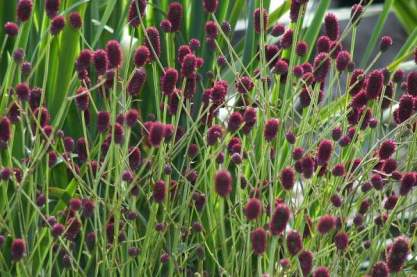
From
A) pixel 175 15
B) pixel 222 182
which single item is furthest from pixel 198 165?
pixel 222 182

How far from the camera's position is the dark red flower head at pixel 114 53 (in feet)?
4.92

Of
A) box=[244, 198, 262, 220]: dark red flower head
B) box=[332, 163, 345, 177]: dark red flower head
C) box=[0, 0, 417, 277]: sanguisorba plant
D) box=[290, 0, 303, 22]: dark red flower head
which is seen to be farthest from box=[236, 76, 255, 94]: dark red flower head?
box=[244, 198, 262, 220]: dark red flower head

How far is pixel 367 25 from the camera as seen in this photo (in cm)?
484

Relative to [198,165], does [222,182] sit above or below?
above

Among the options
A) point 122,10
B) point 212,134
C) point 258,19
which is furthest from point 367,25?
point 212,134

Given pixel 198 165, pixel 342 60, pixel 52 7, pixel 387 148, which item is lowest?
pixel 198 165

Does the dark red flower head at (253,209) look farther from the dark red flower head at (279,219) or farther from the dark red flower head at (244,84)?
the dark red flower head at (244,84)

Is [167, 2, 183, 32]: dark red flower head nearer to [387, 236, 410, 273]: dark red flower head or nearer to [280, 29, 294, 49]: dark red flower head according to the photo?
[280, 29, 294, 49]: dark red flower head

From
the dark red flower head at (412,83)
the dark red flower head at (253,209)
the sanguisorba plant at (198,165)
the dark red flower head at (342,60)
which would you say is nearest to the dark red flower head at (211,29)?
the sanguisorba plant at (198,165)

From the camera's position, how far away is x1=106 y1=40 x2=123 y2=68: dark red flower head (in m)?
1.50

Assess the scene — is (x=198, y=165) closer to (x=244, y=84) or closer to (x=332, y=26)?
(x=244, y=84)

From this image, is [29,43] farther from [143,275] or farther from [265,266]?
[265,266]

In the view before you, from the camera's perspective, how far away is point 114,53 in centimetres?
151

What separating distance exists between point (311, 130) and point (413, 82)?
0.63 ft
